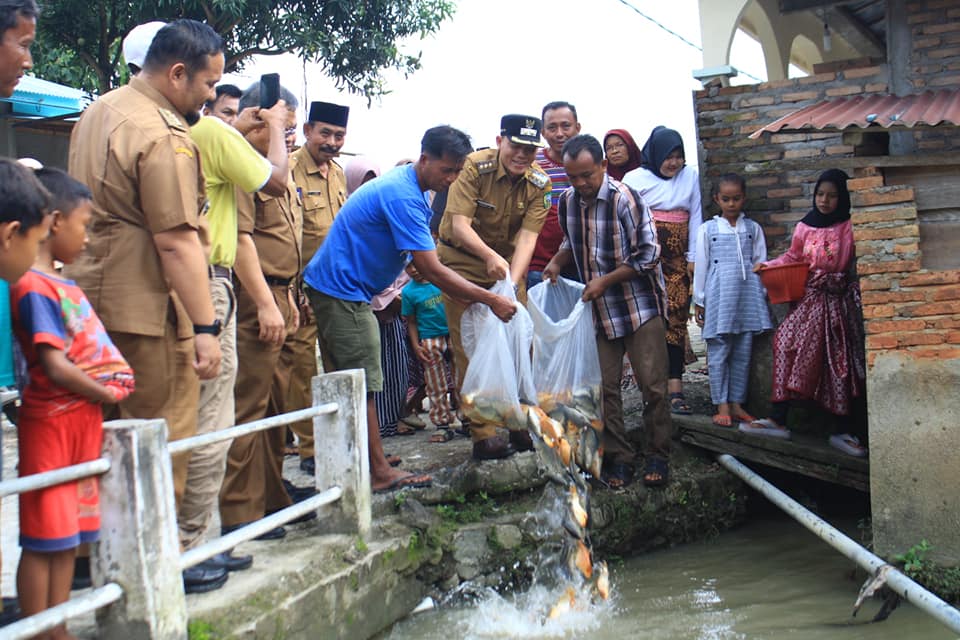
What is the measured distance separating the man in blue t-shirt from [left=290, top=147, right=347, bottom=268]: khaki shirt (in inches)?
24.8

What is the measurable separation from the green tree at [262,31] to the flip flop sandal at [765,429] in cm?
854

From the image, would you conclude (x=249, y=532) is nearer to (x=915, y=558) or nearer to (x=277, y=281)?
(x=277, y=281)

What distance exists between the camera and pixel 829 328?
Result: 5.90m

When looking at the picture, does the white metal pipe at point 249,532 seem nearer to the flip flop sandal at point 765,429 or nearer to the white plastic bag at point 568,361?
the white plastic bag at point 568,361

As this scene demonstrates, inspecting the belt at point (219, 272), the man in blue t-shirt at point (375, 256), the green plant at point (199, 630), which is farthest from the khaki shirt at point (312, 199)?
the green plant at point (199, 630)

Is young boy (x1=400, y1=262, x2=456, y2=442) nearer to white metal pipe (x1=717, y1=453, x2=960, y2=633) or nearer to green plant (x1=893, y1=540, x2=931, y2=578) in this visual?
white metal pipe (x1=717, y1=453, x2=960, y2=633)

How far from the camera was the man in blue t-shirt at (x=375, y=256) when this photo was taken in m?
4.71

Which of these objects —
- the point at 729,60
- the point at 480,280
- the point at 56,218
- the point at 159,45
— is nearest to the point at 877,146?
the point at 729,60

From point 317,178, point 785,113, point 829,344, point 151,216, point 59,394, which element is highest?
point 785,113

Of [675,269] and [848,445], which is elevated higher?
[675,269]

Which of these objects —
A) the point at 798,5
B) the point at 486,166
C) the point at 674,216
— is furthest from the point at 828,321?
the point at 798,5

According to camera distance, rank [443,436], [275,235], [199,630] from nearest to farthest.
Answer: [199,630] < [275,235] < [443,436]

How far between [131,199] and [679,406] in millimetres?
4420

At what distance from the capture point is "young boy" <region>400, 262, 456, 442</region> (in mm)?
6316
